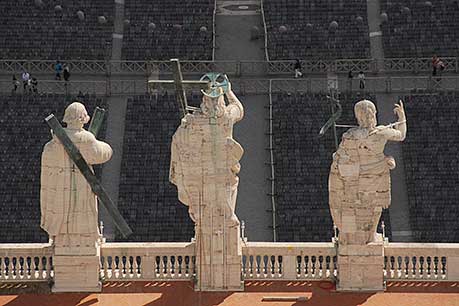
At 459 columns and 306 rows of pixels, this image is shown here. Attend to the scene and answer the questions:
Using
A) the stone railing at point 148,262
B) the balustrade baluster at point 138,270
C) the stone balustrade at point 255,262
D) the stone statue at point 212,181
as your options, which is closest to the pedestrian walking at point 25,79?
the stone balustrade at point 255,262

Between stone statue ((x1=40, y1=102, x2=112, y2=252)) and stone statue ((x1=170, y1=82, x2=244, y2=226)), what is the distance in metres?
2.61

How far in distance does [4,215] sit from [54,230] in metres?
23.3

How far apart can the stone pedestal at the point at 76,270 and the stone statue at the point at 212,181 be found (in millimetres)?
3560

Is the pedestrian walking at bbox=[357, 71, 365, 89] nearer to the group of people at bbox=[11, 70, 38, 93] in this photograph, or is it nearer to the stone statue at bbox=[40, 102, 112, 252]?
the group of people at bbox=[11, 70, 38, 93]

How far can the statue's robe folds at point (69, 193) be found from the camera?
54562 millimetres

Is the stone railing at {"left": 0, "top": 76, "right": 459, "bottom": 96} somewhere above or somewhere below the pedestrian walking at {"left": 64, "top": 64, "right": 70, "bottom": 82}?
below

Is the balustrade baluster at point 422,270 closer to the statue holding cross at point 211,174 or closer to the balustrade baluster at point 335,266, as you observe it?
the balustrade baluster at point 335,266

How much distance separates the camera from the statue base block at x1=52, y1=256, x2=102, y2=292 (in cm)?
5578

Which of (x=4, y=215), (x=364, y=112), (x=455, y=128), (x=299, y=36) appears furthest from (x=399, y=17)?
(x=364, y=112)

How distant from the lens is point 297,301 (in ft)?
182

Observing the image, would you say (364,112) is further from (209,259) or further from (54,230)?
(54,230)

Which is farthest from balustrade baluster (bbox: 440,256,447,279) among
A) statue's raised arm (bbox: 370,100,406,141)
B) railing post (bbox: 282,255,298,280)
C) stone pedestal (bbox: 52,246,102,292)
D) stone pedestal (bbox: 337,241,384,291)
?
stone pedestal (bbox: 52,246,102,292)

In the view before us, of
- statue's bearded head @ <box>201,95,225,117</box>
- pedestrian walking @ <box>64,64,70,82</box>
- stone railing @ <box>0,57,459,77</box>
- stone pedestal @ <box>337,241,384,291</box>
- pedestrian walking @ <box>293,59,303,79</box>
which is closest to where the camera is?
statue's bearded head @ <box>201,95,225,117</box>

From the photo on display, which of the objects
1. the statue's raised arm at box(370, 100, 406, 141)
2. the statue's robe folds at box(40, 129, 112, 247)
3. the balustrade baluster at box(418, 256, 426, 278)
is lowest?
the balustrade baluster at box(418, 256, 426, 278)
